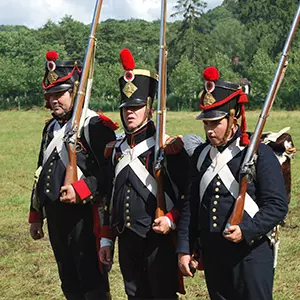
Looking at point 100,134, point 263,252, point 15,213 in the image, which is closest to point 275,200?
point 263,252

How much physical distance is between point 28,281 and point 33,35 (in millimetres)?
72408

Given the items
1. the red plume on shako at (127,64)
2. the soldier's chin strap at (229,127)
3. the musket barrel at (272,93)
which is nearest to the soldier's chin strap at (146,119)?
the red plume on shako at (127,64)

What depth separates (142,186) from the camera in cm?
418

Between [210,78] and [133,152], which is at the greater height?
[210,78]

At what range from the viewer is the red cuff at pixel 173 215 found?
405cm

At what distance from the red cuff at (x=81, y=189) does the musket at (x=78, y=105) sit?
0.08 m

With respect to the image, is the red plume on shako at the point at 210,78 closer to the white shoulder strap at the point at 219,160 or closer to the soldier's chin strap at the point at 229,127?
the soldier's chin strap at the point at 229,127

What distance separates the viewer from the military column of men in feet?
12.1

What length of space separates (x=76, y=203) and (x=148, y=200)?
2.36 feet

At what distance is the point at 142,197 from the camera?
4176 millimetres

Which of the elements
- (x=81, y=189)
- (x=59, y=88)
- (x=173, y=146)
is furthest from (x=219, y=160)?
(x=59, y=88)

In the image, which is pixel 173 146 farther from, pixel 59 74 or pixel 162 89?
pixel 59 74

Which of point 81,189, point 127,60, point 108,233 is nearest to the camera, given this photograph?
point 127,60

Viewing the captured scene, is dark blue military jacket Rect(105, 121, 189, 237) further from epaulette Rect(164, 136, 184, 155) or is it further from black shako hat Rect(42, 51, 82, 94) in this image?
black shako hat Rect(42, 51, 82, 94)
